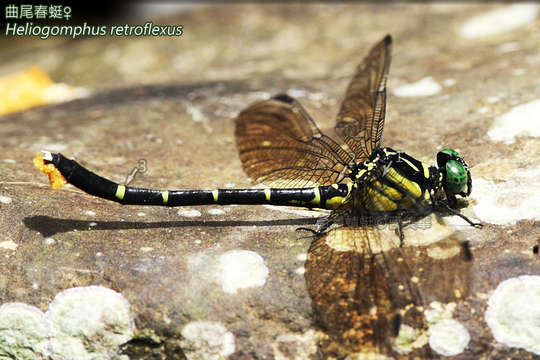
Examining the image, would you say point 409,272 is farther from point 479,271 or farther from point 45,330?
point 45,330

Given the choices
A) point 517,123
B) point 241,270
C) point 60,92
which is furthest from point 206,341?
point 60,92

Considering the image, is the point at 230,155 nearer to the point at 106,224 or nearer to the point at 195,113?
the point at 195,113

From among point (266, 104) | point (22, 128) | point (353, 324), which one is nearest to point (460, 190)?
point (353, 324)

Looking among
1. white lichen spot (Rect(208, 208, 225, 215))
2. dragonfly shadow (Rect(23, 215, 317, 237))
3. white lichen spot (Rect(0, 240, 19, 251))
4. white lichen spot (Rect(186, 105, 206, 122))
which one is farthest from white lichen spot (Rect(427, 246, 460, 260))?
white lichen spot (Rect(186, 105, 206, 122))

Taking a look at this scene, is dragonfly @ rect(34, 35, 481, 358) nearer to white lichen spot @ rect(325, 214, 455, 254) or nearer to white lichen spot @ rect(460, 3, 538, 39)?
white lichen spot @ rect(325, 214, 455, 254)

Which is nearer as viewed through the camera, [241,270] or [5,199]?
[241,270]
